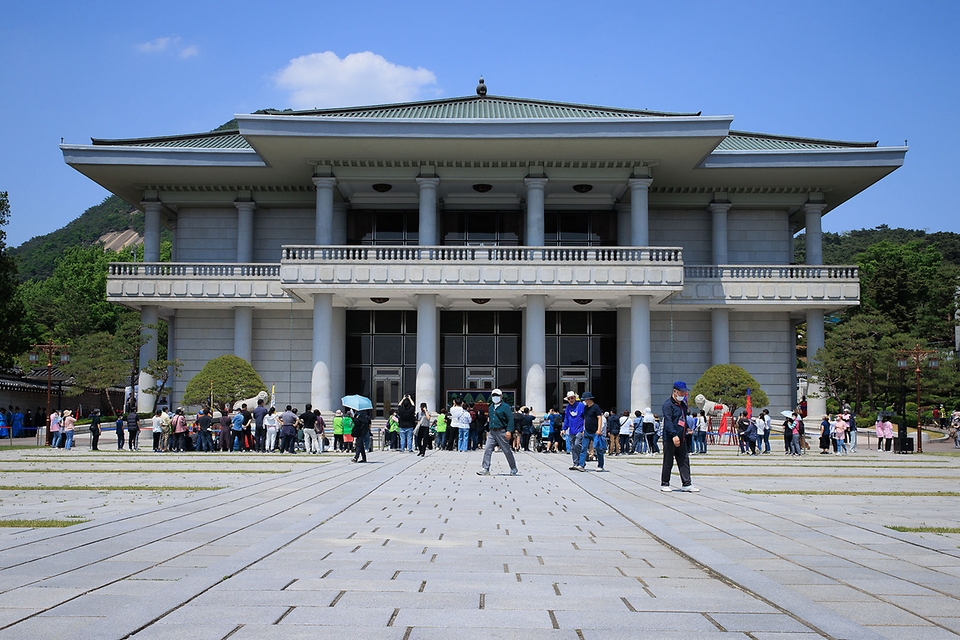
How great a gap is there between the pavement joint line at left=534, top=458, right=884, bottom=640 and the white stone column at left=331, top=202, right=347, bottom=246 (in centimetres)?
3546

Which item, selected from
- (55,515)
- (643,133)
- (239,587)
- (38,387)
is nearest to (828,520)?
(239,587)

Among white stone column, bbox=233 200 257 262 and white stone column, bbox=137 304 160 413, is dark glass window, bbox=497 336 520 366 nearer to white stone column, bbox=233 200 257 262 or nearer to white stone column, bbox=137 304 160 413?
white stone column, bbox=233 200 257 262

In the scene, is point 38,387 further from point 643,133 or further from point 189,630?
point 189,630

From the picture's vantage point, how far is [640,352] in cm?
3978

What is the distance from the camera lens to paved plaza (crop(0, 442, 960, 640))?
217 inches

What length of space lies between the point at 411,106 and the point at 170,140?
1225 centimetres

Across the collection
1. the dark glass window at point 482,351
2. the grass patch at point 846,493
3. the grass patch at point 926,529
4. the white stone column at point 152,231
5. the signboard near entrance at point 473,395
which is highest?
the white stone column at point 152,231

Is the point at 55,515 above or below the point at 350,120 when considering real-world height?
below

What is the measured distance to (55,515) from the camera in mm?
10820

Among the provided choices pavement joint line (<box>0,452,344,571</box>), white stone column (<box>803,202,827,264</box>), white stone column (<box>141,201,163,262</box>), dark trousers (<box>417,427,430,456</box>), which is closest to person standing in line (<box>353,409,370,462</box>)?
dark trousers (<box>417,427,430,456</box>)

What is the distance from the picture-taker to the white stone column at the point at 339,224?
44469 millimetres

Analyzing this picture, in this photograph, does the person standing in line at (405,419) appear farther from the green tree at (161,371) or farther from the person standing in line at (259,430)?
the green tree at (161,371)

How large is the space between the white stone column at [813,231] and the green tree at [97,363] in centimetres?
3627

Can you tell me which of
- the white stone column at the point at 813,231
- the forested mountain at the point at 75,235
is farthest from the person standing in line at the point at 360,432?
the forested mountain at the point at 75,235
